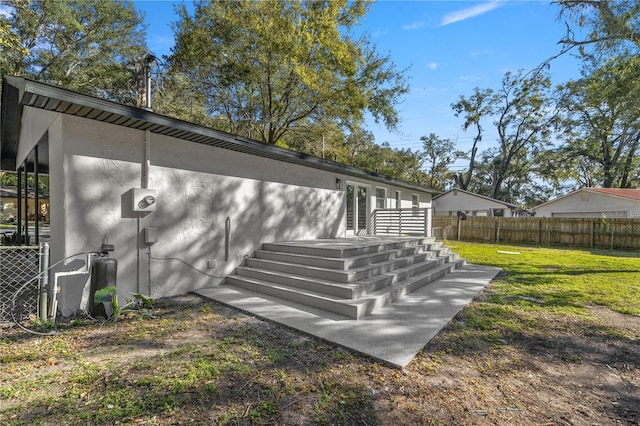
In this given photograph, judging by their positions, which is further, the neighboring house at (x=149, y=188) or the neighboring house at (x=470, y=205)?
the neighboring house at (x=470, y=205)

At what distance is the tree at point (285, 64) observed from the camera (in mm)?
11133

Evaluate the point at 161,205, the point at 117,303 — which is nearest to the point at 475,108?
the point at 161,205

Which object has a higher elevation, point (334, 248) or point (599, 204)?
point (599, 204)

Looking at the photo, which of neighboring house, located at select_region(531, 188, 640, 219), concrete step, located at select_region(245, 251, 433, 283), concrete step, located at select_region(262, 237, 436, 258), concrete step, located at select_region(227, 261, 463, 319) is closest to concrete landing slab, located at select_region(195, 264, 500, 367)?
concrete step, located at select_region(227, 261, 463, 319)

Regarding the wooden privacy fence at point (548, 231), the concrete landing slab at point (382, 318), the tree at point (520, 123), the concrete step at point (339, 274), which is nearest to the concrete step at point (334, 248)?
the concrete step at point (339, 274)

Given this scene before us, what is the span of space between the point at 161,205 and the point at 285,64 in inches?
347

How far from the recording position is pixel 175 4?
11.6 metres

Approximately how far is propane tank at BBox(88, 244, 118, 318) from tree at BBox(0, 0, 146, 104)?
12.4 metres

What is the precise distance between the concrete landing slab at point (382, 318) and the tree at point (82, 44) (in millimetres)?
13423

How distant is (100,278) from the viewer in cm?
407

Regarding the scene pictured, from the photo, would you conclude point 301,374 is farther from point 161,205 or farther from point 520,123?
point 520,123

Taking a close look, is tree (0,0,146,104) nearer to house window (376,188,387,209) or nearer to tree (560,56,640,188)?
house window (376,188,387,209)

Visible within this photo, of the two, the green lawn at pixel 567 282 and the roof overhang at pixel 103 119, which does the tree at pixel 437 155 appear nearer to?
the green lawn at pixel 567 282

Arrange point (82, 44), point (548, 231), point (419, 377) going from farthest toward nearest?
point (548, 231) → point (82, 44) → point (419, 377)
